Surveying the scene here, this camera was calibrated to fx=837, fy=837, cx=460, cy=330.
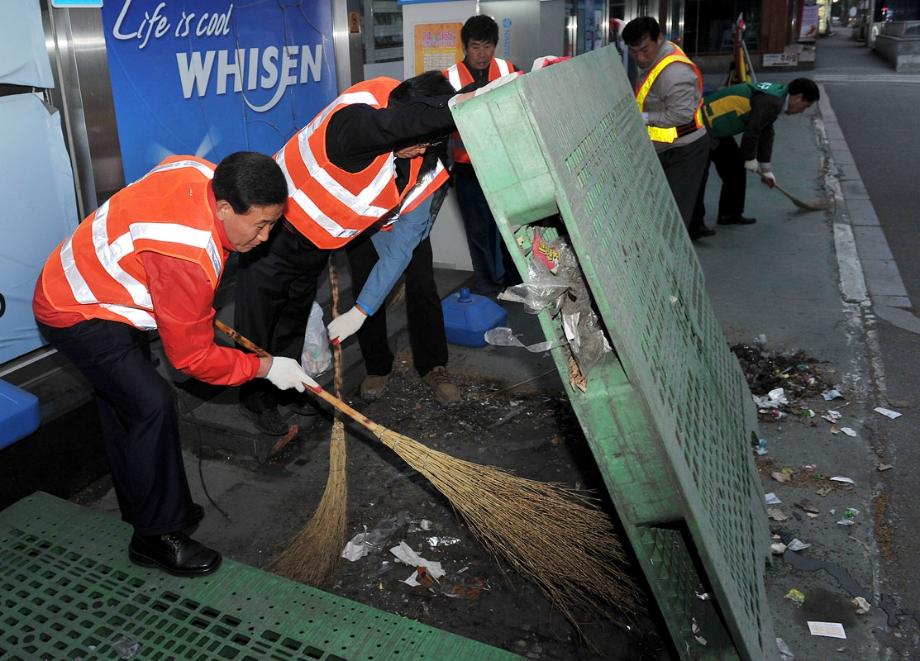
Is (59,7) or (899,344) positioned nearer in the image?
(59,7)

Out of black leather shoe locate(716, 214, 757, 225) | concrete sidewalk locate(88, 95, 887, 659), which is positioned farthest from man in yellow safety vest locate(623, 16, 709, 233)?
black leather shoe locate(716, 214, 757, 225)

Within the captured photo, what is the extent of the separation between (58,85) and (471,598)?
3045mm

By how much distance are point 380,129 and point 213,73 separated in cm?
199

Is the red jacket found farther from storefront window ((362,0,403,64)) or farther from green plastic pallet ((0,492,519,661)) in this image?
storefront window ((362,0,403,64))

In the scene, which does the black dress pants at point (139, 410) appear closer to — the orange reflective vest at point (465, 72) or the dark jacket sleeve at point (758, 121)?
the orange reflective vest at point (465, 72)

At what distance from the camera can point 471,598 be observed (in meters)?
3.14

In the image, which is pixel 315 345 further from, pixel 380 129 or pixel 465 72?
pixel 465 72

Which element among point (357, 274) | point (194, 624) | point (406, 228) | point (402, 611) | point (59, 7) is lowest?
point (402, 611)

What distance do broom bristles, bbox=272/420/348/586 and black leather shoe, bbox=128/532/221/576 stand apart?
0.46 metres

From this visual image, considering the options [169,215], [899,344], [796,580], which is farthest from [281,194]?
[899,344]

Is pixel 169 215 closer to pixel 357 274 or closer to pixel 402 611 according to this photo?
pixel 402 611

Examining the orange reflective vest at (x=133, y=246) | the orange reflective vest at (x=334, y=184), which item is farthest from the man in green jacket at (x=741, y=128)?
the orange reflective vest at (x=133, y=246)

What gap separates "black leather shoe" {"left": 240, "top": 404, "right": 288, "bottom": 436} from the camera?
4.20 m

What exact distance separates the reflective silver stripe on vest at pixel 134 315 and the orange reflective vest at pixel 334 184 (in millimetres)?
893
